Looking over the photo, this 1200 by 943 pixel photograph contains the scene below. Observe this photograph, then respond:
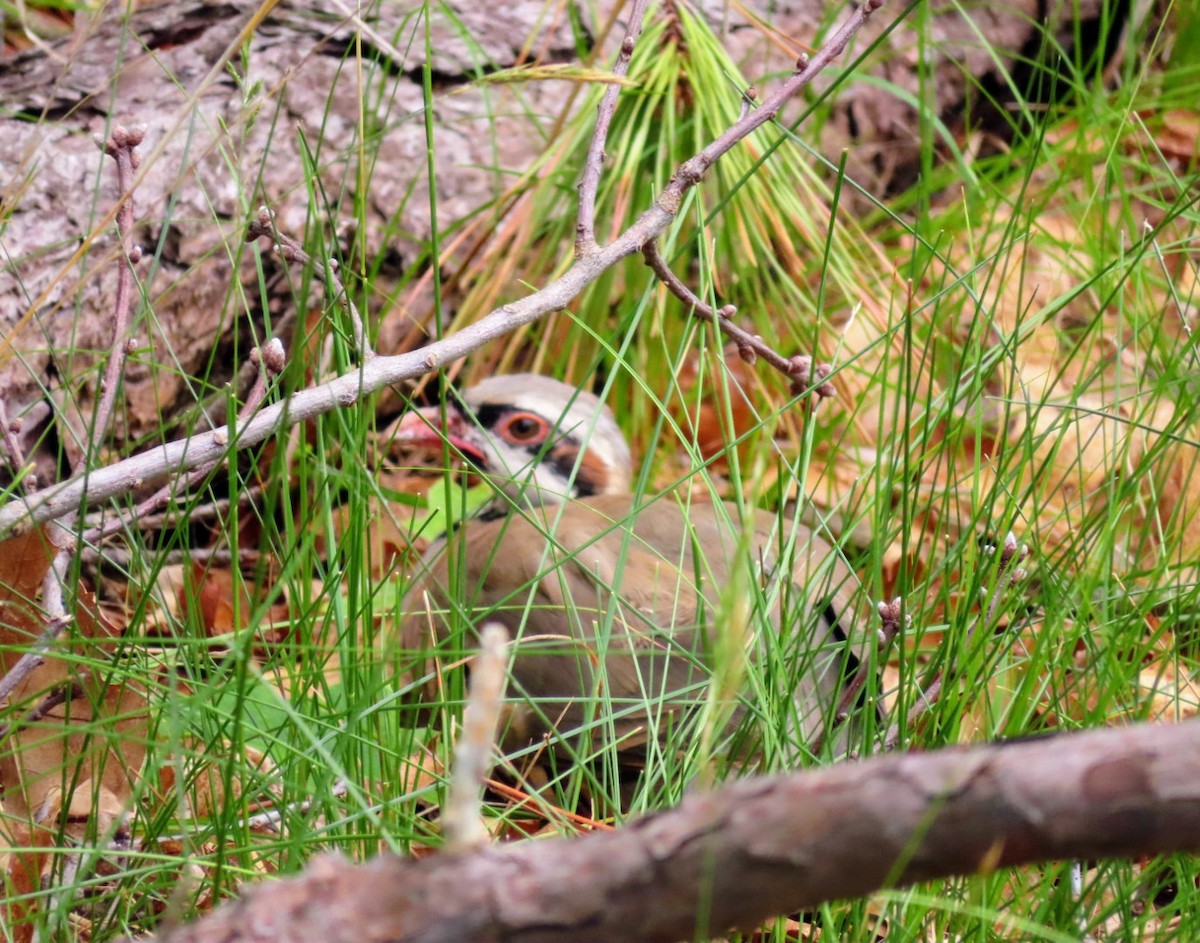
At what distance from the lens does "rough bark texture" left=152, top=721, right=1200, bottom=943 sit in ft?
2.99

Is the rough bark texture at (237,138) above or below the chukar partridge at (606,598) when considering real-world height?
above

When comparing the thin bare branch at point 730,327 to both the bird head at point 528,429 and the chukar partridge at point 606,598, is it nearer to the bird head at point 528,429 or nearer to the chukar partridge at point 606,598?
the chukar partridge at point 606,598

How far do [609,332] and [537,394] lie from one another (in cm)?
51

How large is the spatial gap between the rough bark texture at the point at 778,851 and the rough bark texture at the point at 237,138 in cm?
192

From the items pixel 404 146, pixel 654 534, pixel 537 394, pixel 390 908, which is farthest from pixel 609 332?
pixel 390 908

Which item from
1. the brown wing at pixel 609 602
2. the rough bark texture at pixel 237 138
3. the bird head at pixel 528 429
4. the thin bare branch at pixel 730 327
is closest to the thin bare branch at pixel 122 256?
the rough bark texture at pixel 237 138

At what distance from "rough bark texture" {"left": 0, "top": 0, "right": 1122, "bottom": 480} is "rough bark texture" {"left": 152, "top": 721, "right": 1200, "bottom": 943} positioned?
1.92 m

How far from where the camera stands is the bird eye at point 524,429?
13.2 feet

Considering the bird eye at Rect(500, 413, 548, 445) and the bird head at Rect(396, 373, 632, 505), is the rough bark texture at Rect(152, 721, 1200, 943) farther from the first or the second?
the bird eye at Rect(500, 413, 548, 445)

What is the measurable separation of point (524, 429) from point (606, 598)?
4.36 ft

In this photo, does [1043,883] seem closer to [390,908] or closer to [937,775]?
[937,775]

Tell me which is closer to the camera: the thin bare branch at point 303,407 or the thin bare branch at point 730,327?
the thin bare branch at point 303,407

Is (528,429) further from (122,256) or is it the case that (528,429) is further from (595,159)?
(122,256)

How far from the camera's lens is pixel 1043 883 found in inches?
72.2
